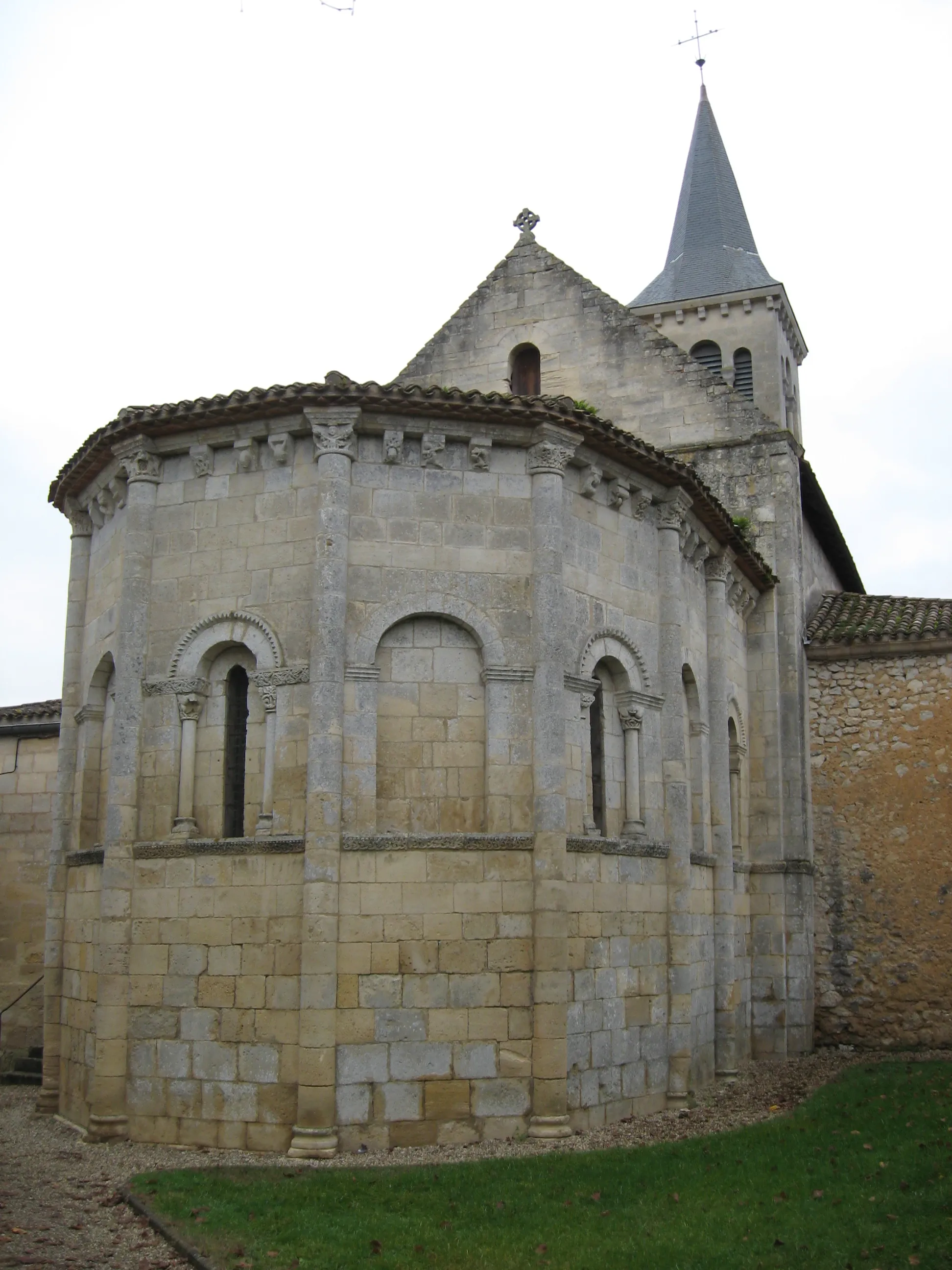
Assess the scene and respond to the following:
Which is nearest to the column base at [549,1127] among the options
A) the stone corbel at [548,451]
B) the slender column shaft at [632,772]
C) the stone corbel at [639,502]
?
the slender column shaft at [632,772]

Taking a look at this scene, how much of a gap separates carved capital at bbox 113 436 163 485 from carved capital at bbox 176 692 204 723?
7.55ft

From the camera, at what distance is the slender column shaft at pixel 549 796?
11.7 metres

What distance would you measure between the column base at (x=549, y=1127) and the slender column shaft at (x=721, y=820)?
4.34 m

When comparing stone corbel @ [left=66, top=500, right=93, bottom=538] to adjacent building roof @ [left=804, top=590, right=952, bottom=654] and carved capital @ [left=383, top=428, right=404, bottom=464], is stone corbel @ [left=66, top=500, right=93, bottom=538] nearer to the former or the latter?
carved capital @ [left=383, top=428, right=404, bottom=464]

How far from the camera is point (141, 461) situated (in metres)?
13.1

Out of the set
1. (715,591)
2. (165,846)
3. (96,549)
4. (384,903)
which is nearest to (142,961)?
(165,846)

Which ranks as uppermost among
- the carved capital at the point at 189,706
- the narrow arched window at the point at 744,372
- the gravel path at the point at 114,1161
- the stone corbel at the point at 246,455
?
the narrow arched window at the point at 744,372

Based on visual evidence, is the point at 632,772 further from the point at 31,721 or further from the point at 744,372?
the point at 744,372

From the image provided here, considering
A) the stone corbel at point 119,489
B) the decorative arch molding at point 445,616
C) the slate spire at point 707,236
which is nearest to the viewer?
the decorative arch molding at point 445,616

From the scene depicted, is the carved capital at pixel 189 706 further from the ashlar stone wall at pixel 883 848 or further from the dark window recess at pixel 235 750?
the ashlar stone wall at pixel 883 848

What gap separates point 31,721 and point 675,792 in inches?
397

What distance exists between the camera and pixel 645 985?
525 inches

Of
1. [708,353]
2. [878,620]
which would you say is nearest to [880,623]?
[878,620]

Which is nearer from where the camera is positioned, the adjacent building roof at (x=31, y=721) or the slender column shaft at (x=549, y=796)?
the slender column shaft at (x=549, y=796)
